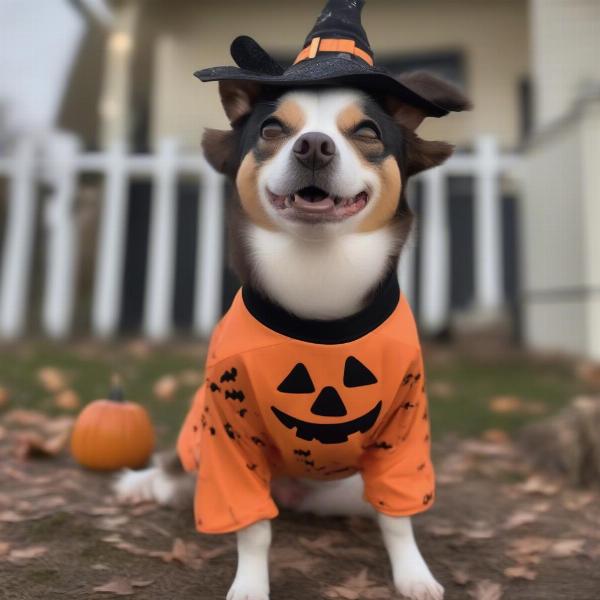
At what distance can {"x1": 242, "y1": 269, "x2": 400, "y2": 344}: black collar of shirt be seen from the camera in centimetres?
166

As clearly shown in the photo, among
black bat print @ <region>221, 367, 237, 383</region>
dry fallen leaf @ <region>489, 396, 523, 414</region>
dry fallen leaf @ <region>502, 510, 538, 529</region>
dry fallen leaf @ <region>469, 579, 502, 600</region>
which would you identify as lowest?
dry fallen leaf @ <region>469, 579, 502, 600</region>

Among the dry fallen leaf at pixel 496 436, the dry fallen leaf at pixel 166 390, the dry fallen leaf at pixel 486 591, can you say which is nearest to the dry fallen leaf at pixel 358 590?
the dry fallen leaf at pixel 486 591

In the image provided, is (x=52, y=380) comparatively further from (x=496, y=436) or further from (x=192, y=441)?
(x=496, y=436)

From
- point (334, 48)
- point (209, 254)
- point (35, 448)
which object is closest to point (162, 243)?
point (209, 254)

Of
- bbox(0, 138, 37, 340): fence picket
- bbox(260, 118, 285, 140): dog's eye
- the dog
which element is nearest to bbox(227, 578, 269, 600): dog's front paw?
Result: the dog

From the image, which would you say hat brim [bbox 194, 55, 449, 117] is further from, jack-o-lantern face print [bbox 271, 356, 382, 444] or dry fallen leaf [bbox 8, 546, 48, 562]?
dry fallen leaf [bbox 8, 546, 48, 562]

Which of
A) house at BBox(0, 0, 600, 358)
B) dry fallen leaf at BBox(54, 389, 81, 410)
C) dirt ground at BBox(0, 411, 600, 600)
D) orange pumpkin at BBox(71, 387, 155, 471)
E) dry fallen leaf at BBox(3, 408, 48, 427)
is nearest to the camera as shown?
dirt ground at BBox(0, 411, 600, 600)

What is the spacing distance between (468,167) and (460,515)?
4058 millimetres

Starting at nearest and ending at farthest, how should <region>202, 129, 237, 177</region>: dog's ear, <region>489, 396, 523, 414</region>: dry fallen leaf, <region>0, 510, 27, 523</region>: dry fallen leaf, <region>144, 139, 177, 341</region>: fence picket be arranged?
1. <region>202, 129, 237, 177</region>: dog's ear
2. <region>0, 510, 27, 523</region>: dry fallen leaf
3. <region>489, 396, 523, 414</region>: dry fallen leaf
4. <region>144, 139, 177, 341</region>: fence picket

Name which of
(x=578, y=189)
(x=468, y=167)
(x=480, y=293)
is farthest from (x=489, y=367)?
(x=468, y=167)

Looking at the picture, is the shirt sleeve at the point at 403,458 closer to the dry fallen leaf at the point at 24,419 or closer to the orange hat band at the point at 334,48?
the orange hat band at the point at 334,48

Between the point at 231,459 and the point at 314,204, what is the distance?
658 mm

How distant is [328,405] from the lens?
5.44 ft

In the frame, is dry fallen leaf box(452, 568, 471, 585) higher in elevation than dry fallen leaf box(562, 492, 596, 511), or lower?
lower
